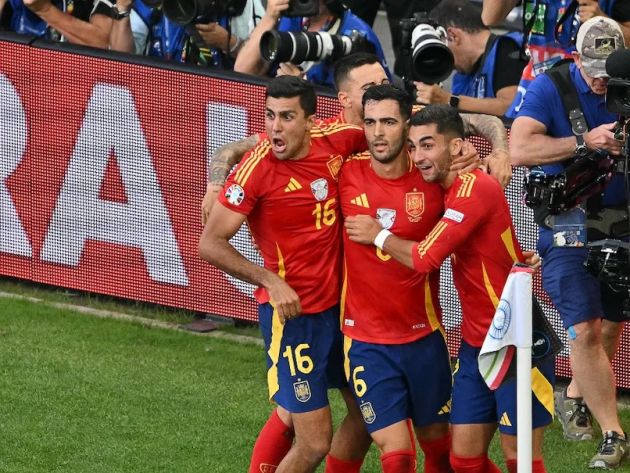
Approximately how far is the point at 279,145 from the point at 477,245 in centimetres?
100

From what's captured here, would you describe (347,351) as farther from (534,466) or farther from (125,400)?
(125,400)

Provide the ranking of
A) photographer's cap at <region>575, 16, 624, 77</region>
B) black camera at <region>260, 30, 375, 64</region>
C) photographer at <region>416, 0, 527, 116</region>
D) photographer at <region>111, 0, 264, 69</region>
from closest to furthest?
photographer's cap at <region>575, 16, 624, 77</region> → black camera at <region>260, 30, 375, 64</region> → photographer at <region>416, 0, 527, 116</region> → photographer at <region>111, 0, 264, 69</region>

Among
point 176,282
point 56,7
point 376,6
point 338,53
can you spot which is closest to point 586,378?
point 338,53

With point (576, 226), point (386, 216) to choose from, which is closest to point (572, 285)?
point (576, 226)

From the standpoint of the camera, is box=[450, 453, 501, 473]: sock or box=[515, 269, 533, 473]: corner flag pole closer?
box=[515, 269, 533, 473]: corner flag pole

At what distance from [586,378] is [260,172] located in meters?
2.22

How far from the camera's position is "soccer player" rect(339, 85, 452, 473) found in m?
7.11

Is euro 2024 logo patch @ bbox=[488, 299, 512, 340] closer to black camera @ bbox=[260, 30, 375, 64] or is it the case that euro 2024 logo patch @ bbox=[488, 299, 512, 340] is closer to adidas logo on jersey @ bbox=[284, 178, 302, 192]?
adidas logo on jersey @ bbox=[284, 178, 302, 192]

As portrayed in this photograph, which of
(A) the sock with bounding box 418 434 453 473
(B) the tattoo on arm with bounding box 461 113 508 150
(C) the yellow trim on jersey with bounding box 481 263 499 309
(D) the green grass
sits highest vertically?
(B) the tattoo on arm with bounding box 461 113 508 150

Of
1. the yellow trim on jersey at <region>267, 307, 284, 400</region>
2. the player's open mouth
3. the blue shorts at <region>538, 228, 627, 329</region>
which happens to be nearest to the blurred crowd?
Result: the blue shorts at <region>538, 228, 627, 329</region>

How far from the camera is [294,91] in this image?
7266mm

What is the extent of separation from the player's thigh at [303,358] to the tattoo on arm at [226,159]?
0.70 m

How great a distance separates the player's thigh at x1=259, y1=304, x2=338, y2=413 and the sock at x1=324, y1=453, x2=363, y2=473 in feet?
1.37

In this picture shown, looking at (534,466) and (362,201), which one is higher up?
(362,201)
